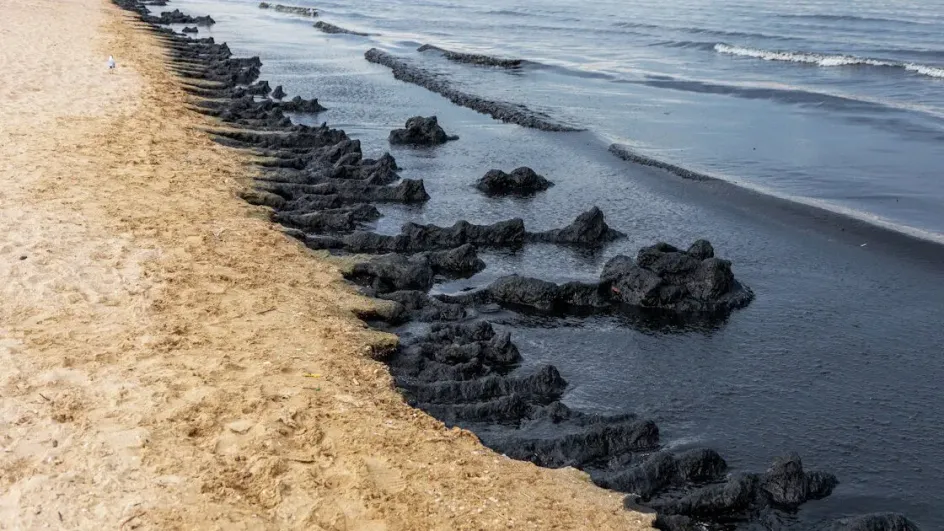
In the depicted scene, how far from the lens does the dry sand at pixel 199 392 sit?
6.06m

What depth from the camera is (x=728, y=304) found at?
1055 centimetres

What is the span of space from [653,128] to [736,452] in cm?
1441

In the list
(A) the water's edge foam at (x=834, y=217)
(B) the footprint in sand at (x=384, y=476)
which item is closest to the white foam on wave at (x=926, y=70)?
(A) the water's edge foam at (x=834, y=217)

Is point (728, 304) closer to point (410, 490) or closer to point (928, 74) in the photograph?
point (410, 490)

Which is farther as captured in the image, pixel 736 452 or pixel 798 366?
pixel 798 366

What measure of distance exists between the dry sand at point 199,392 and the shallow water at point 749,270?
1.91 metres

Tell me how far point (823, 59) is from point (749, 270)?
22620mm

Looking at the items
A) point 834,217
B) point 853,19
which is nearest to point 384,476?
point 834,217

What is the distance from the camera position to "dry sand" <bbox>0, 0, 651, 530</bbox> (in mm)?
6059

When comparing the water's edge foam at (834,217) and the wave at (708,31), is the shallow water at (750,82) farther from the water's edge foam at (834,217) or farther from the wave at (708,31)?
the water's edge foam at (834,217)

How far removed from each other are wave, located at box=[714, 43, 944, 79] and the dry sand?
79.3ft

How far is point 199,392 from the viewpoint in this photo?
744 centimetres

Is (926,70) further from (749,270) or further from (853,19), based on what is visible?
(749,270)

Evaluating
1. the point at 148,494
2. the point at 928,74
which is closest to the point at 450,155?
the point at 148,494
